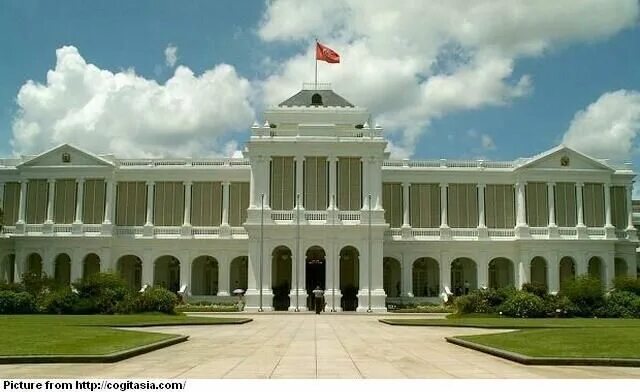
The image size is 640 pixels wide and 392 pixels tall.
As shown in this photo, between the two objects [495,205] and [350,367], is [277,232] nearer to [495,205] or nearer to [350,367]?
[495,205]

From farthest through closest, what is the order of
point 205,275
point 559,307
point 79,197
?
point 205,275, point 79,197, point 559,307

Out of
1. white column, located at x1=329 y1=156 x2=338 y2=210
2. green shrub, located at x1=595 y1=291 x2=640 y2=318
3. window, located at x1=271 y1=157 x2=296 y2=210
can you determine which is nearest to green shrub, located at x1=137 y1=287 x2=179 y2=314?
window, located at x1=271 y1=157 x2=296 y2=210

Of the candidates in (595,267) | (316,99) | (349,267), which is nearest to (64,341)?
(349,267)

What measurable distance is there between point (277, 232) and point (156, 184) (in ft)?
46.0

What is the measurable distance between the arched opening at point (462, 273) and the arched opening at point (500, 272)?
1.62 metres

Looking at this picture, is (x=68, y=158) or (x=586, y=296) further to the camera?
(x=68, y=158)

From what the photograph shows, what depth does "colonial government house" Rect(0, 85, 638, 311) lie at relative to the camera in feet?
220

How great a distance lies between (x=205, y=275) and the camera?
70375 millimetres

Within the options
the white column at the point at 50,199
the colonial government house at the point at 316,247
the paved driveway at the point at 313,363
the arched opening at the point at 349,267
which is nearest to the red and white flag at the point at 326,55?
the colonial government house at the point at 316,247

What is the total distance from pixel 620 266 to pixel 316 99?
29988 millimetres

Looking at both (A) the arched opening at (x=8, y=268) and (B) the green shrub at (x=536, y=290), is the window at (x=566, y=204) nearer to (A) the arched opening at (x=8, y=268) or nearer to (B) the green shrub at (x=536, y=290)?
(B) the green shrub at (x=536, y=290)

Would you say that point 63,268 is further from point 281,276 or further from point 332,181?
point 332,181

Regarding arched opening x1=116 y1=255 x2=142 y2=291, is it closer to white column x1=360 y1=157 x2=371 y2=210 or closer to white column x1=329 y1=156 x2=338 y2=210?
white column x1=329 y1=156 x2=338 y2=210

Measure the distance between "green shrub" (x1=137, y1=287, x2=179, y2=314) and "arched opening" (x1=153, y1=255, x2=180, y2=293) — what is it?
24264 millimetres
